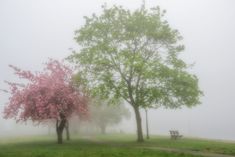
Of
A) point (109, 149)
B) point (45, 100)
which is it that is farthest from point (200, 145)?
point (45, 100)

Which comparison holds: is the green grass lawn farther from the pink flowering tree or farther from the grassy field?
the pink flowering tree

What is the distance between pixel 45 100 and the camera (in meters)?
46.6

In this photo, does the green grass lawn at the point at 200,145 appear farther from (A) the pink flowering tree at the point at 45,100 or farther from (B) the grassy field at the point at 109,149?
(A) the pink flowering tree at the point at 45,100

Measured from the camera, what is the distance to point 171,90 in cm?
4872

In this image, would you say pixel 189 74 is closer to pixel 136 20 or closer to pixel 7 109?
pixel 136 20

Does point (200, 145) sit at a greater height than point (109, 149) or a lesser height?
lesser

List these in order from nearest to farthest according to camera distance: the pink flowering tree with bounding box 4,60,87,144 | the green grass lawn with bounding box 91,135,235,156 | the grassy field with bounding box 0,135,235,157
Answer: the grassy field with bounding box 0,135,235,157, the green grass lawn with bounding box 91,135,235,156, the pink flowering tree with bounding box 4,60,87,144

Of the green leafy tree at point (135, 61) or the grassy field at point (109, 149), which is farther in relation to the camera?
the green leafy tree at point (135, 61)

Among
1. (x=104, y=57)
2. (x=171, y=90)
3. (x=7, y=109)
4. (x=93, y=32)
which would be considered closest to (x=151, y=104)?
(x=171, y=90)

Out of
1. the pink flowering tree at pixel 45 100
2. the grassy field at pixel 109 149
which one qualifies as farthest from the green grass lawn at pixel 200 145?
the pink flowering tree at pixel 45 100

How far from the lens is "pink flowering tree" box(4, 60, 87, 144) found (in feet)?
153

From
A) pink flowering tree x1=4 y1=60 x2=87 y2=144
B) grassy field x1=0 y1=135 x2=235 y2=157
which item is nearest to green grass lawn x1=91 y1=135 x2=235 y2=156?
grassy field x1=0 y1=135 x2=235 y2=157

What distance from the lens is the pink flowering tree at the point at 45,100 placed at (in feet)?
153

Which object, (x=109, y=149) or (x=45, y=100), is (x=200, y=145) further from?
(x=45, y=100)
